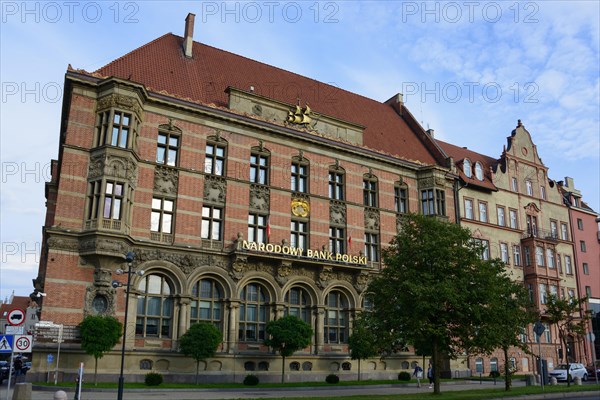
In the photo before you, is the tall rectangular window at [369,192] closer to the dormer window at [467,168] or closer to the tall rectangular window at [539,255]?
the dormer window at [467,168]

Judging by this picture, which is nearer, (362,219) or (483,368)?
(362,219)

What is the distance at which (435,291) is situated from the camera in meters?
25.3

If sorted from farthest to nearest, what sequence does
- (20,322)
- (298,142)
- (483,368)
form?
1. (483,368)
2. (298,142)
3. (20,322)

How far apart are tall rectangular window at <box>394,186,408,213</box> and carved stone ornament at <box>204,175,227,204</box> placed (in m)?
15.3

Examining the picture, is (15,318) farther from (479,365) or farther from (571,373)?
(571,373)

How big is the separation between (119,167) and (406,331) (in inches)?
716

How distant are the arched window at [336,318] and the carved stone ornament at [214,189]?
34.7ft

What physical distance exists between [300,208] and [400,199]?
10.0 m

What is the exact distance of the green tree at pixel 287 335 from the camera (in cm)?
3247

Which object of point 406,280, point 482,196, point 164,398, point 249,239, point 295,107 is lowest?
point 164,398

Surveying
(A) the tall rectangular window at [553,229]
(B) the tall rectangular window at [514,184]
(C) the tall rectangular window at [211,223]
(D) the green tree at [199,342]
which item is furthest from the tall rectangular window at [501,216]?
(D) the green tree at [199,342]

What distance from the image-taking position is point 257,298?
3625 cm

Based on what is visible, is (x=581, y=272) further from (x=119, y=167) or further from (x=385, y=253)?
(x=119, y=167)

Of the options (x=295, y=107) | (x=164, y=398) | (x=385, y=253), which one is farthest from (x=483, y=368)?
(x=164, y=398)
